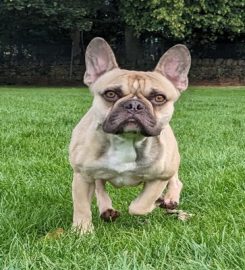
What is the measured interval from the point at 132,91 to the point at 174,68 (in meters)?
0.59

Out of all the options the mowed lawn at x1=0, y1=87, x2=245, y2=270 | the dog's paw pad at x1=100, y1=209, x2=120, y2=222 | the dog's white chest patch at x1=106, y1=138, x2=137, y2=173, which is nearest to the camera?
the mowed lawn at x1=0, y1=87, x2=245, y2=270

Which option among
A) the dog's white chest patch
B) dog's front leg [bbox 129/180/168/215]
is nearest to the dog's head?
the dog's white chest patch

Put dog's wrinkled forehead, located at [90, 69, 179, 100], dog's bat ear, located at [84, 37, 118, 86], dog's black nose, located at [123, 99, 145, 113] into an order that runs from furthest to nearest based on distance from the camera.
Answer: dog's bat ear, located at [84, 37, 118, 86] → dog's wrinkled forehead, located at [90, 69, 179, 100] → dog's black nose, located at [123, 99, 145, 113]

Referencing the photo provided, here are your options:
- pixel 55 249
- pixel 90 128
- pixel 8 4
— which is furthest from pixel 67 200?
pixel 8 4

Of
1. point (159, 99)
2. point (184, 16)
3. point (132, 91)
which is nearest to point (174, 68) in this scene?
point (159, 99)

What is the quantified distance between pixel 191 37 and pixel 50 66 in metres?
7.80

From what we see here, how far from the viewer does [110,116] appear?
3527mm

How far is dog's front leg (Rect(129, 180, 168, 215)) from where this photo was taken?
12.4 feet

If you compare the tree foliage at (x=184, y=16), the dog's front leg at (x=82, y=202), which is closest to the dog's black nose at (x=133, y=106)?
the dog's front leg at (x=82, y=202)

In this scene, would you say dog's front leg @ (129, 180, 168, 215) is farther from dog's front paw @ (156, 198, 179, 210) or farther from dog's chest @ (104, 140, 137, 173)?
dog's front paw @ (156, 198, 179, 210)

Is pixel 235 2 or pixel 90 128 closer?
pixel 90 128

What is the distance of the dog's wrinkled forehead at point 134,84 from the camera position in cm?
361

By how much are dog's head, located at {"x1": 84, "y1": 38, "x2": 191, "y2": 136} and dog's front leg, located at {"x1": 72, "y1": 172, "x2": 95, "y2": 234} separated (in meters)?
0.39

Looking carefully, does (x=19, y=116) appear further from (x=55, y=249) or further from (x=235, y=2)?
(x=235, y=2)
